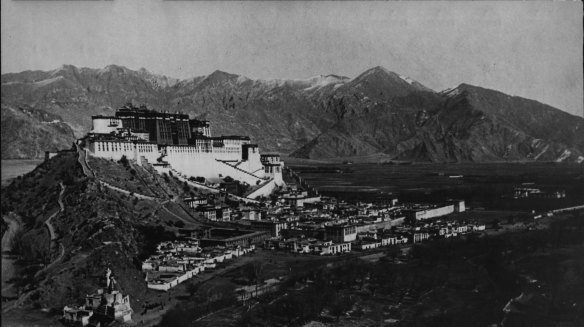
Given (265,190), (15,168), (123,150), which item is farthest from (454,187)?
(15,168)

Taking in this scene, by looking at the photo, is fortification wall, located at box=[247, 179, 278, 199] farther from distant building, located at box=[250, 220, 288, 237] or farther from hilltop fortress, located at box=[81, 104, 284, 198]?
distant building, located at box=[250, 220, 288, 237]

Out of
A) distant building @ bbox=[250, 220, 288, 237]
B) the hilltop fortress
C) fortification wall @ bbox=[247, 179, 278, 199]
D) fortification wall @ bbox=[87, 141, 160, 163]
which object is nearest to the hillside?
fortification wall @ bbox=[87, 141, 160, 163]

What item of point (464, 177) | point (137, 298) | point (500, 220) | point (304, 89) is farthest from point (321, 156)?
point (137, 298)

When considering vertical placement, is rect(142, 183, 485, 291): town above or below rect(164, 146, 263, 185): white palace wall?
below

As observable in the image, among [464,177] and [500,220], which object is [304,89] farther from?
[500,220]

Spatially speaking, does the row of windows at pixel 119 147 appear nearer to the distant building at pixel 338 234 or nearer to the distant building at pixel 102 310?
the distant building at pixel 338 234
